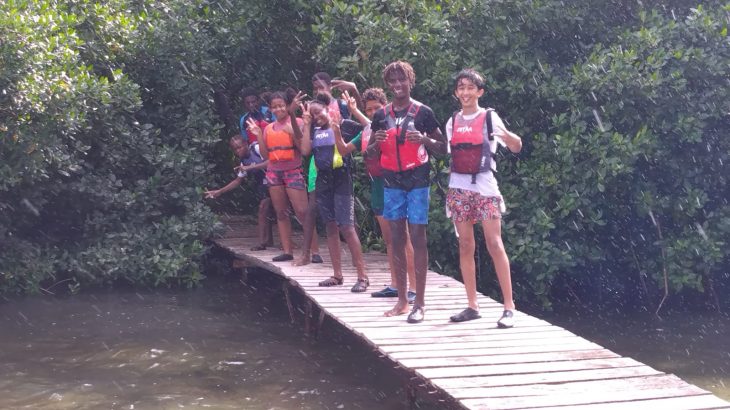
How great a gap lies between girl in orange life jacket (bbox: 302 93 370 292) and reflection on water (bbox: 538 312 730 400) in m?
3.23

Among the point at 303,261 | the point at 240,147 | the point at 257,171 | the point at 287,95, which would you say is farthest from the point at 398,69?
the point at 240,147

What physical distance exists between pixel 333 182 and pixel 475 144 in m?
2.27

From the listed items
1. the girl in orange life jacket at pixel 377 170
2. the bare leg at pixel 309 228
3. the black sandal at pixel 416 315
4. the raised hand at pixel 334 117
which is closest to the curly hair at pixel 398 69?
the girl in orange life jacket at pixel 377 170

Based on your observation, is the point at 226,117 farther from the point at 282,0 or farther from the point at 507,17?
the point at 507,17

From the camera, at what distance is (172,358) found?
317 inches

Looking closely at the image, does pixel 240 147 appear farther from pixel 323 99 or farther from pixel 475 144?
pixel 475 144

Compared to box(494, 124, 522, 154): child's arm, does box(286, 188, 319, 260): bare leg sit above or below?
below

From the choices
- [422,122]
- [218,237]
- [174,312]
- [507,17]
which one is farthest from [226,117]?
[422,122]

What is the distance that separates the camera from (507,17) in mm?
10242

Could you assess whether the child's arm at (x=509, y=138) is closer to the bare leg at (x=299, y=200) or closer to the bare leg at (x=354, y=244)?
the bare leg at (x=354, y=244)

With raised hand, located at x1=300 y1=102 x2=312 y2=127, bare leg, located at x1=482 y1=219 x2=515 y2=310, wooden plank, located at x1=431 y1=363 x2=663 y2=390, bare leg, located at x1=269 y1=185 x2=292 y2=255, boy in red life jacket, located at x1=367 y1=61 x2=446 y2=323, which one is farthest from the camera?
bare leg, located at x1=269 y1=185 x2=292 y2=255

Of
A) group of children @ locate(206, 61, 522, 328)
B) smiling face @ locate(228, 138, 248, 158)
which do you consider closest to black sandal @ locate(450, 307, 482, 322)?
group of children @ locate(206, 61, 522, 328)

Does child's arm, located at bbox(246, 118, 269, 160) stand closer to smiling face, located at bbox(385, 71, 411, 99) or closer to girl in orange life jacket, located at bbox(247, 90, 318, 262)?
girl in orange life jacket, located at bbox(247, 90, 318, 262)

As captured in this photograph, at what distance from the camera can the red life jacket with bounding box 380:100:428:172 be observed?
254 inches
